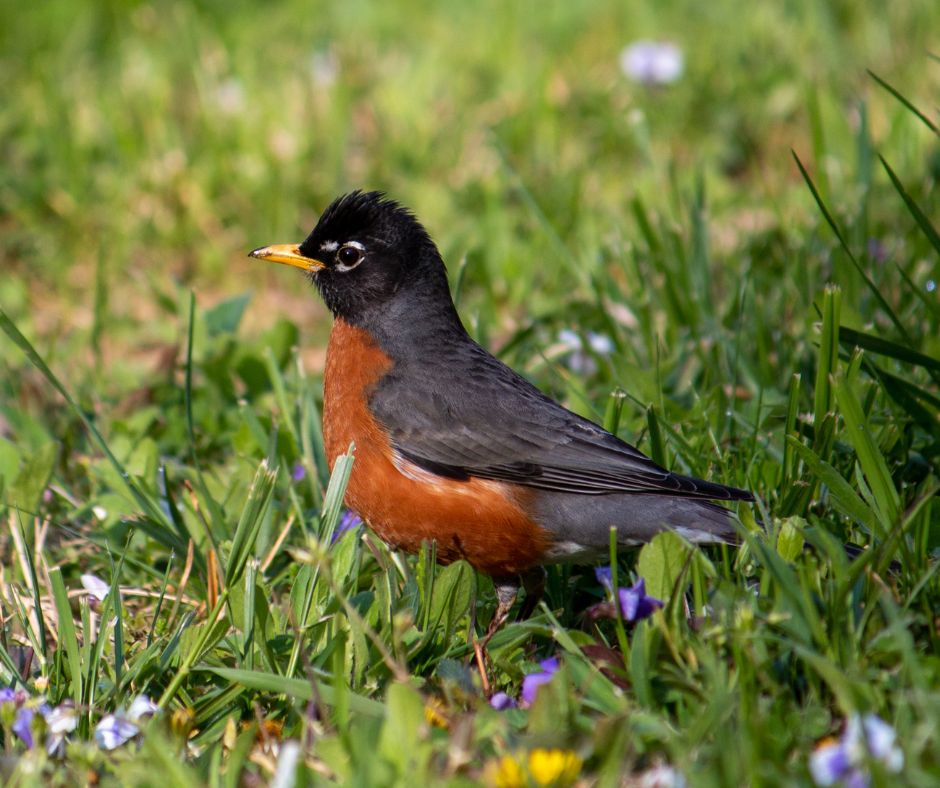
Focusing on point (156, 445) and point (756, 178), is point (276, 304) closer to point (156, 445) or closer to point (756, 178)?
point (156, 445)

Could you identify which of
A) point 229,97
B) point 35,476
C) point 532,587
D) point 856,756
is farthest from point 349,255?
point 229,97

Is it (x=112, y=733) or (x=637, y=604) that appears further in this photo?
(x=637, y=604)

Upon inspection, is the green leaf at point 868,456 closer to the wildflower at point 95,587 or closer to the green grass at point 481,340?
the green grass at point 481,340

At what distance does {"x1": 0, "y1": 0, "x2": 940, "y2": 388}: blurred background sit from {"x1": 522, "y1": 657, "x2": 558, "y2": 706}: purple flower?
2885mm

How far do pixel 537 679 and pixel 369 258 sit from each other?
7.56 ft

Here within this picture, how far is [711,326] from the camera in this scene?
521 centimetres

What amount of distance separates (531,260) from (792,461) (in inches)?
111

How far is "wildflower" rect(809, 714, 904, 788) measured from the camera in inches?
99.7

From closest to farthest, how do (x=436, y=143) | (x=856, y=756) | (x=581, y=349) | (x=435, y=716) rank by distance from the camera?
1. (x=856, y=756)
2. (x=435, y=716)
3. (x=581, y=349)
4. (x=436, y=143)

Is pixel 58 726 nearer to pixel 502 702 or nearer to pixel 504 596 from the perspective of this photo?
pixel 502 702

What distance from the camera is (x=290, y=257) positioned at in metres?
5.13

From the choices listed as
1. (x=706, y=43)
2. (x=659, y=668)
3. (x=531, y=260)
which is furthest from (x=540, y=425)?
(x=706, y=43)

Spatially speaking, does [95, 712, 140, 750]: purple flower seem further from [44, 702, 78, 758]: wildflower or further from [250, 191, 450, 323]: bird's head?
[250, 191, 450, 323]: bird's head

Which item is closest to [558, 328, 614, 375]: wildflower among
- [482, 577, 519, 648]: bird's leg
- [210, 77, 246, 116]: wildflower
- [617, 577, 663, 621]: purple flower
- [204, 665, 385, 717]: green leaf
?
[482, 577, 519, 648]: bird's leg
